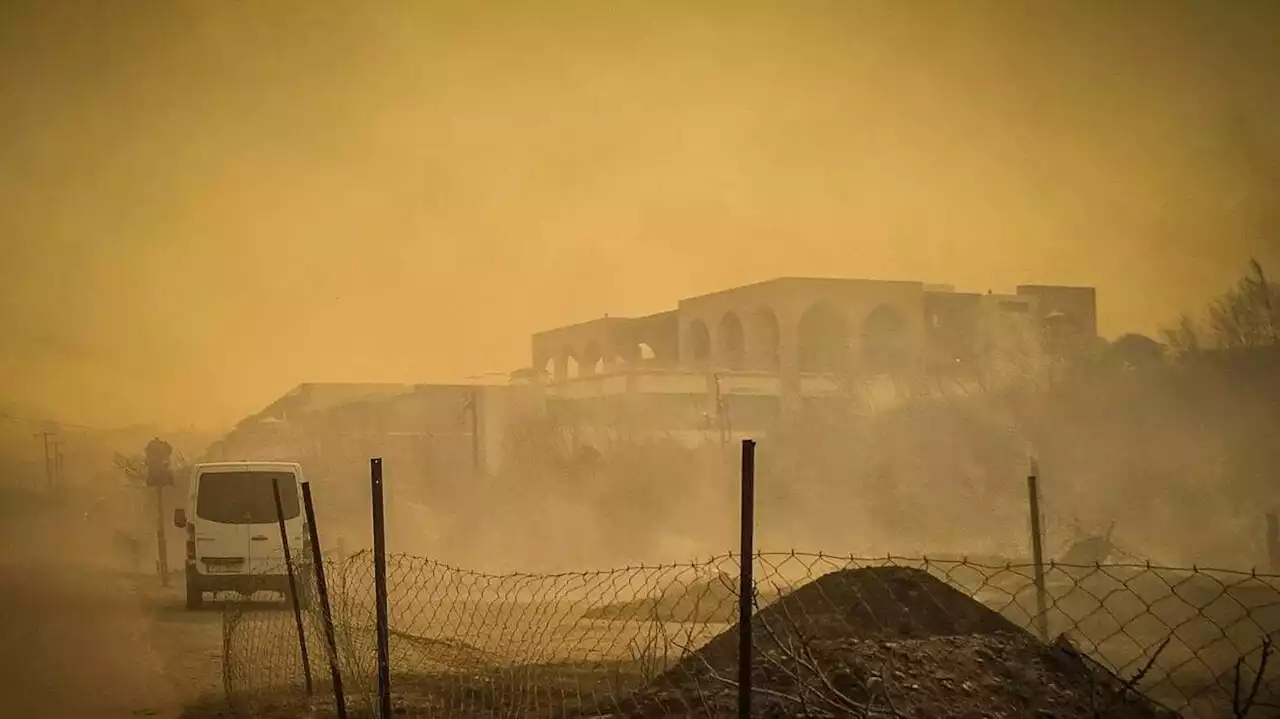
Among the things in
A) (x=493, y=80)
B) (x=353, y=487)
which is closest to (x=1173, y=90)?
(x=493, y=80)

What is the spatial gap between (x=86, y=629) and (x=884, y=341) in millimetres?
6816

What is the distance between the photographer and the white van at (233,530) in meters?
8.33

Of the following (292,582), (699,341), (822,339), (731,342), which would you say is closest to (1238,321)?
(822,339)

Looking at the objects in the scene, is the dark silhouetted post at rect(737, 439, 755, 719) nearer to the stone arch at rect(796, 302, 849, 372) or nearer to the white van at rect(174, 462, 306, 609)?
the white van at rect(174, 462, 306, 609)

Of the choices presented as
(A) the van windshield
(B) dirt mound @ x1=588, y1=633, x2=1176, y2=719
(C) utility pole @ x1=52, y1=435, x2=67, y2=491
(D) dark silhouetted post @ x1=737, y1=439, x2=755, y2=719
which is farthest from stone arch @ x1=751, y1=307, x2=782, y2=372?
(D) dark silhouetted post @ x1=737, y1=439, x2=755, y2=719

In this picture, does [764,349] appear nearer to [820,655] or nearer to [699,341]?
[699,341]

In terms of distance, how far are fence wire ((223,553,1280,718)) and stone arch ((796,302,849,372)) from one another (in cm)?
174

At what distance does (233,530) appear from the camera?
836cm

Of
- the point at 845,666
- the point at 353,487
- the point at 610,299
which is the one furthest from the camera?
the point at 610,299

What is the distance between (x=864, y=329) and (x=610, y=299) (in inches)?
89.0

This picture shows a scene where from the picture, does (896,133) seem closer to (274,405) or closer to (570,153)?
(570,153)

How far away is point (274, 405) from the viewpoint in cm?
951

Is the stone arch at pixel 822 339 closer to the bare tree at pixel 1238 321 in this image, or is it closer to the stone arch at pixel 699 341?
the stone arch at pixel 699 341

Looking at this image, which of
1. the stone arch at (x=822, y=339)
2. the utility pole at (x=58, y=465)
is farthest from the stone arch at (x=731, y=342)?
the utility pole at (x=58, y=465)
